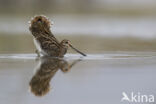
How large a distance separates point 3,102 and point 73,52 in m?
4.50

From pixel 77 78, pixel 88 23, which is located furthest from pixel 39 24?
pixel 88 23

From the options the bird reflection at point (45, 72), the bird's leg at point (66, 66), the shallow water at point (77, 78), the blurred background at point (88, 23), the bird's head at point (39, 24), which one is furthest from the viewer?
the blurred background at point (88, 23)

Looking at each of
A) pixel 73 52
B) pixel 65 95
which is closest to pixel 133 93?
pixel 65 95

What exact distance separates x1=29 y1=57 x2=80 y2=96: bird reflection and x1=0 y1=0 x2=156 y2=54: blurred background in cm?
182

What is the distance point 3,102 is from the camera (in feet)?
23.4

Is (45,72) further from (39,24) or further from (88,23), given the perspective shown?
(88,23)

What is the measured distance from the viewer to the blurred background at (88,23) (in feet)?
43.0

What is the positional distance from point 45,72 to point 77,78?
524 millimetres

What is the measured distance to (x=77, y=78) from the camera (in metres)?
8.62

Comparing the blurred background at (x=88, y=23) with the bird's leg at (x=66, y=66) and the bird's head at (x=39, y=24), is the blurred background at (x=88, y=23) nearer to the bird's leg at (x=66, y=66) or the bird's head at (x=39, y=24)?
the bird's head at (x=39, y=24)

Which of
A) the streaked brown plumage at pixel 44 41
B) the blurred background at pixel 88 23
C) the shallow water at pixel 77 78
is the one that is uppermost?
the blurred background at pixel 88 23

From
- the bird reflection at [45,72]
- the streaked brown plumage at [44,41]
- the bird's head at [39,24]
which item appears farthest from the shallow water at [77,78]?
the bird's head at [39,24]

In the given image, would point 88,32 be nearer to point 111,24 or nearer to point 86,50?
point 111,24

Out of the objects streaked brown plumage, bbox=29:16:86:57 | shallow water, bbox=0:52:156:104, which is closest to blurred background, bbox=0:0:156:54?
streaked brown plumage, bbox=29:16:86:57
